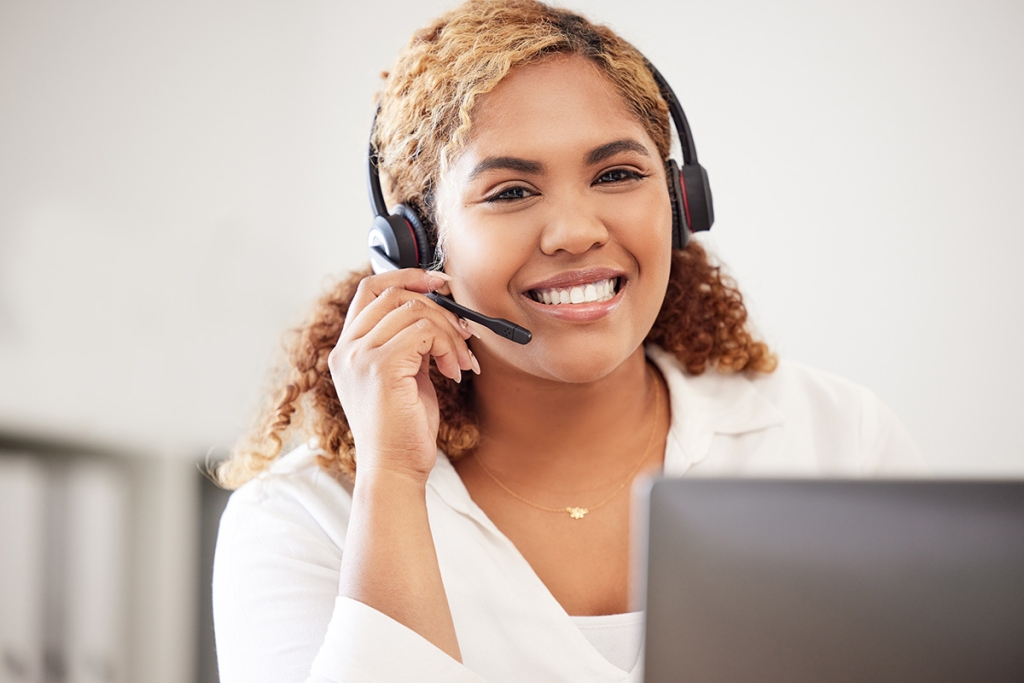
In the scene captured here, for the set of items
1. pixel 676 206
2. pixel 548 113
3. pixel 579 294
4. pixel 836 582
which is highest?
pixel 548 113

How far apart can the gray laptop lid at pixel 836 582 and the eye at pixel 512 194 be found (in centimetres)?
77

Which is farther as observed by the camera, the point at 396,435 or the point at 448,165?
the point at 448,165

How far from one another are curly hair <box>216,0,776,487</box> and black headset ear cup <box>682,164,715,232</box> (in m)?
0.08

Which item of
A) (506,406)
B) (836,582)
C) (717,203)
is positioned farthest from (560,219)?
(717,203)

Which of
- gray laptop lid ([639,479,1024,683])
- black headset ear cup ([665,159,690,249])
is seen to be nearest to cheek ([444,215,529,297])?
black headset ear cup ([665,159,690,249])

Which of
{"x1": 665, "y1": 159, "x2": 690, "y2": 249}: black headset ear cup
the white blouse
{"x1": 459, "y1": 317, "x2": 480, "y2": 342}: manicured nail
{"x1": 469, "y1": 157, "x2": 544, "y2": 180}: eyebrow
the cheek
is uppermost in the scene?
{"x1": 469, "y1": 157, "x2": 544, "y2": 180}: eyebrow

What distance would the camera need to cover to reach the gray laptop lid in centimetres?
54

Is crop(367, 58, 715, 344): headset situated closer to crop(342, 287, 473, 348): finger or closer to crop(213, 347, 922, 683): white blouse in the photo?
crop(342, 287, 473, 348): finger

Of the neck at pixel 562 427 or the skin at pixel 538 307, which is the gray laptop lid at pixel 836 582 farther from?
the neck at pixel 562 427

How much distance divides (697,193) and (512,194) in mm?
275

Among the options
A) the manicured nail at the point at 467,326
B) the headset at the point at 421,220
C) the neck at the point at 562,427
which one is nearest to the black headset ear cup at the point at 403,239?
the headset at the point at 421,220

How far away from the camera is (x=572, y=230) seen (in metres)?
1.20

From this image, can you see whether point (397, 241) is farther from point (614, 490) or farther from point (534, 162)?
point (614, 490)

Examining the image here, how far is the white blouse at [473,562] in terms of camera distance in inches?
39.2
